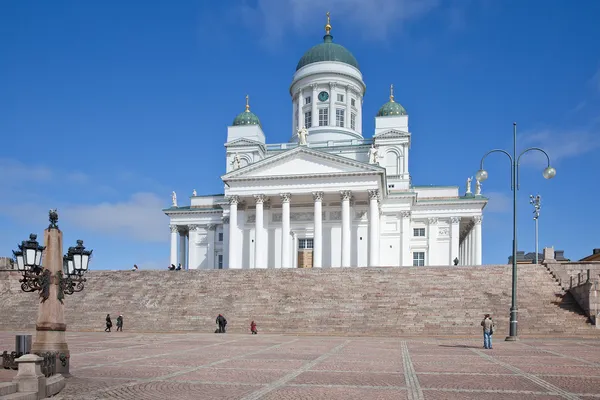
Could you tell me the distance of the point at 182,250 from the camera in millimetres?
72188

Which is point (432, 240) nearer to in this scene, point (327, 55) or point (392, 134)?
point (392, 134)

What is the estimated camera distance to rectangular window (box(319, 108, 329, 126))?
73750 mm

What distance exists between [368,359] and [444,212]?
47767mm

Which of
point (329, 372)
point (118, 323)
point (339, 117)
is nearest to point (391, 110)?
point (339, 117)

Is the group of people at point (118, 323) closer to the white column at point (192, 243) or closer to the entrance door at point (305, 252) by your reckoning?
the entrance door at point (305, 252)

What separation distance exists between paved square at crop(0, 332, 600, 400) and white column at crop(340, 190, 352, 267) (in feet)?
91.9

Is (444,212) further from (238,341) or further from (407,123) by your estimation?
(238,341)

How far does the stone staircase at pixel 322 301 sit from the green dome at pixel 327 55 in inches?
1578

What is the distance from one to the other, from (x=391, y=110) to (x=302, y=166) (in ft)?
68.6

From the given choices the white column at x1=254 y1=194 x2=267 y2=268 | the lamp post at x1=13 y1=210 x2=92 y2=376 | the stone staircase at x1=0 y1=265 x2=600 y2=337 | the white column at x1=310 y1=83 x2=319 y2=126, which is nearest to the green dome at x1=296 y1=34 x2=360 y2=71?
the white column at x1=310 y1=83 x2=319 y2=126

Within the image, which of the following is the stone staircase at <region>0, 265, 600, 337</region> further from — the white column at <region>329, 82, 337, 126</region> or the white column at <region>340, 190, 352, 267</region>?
the white column at <region>329, 82, 337, 126</region>

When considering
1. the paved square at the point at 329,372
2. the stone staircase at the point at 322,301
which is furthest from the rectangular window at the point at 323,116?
the paved square at the point at 329,372

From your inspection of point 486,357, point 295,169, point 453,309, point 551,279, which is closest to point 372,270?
point 453,309

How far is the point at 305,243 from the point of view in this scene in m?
59.5
